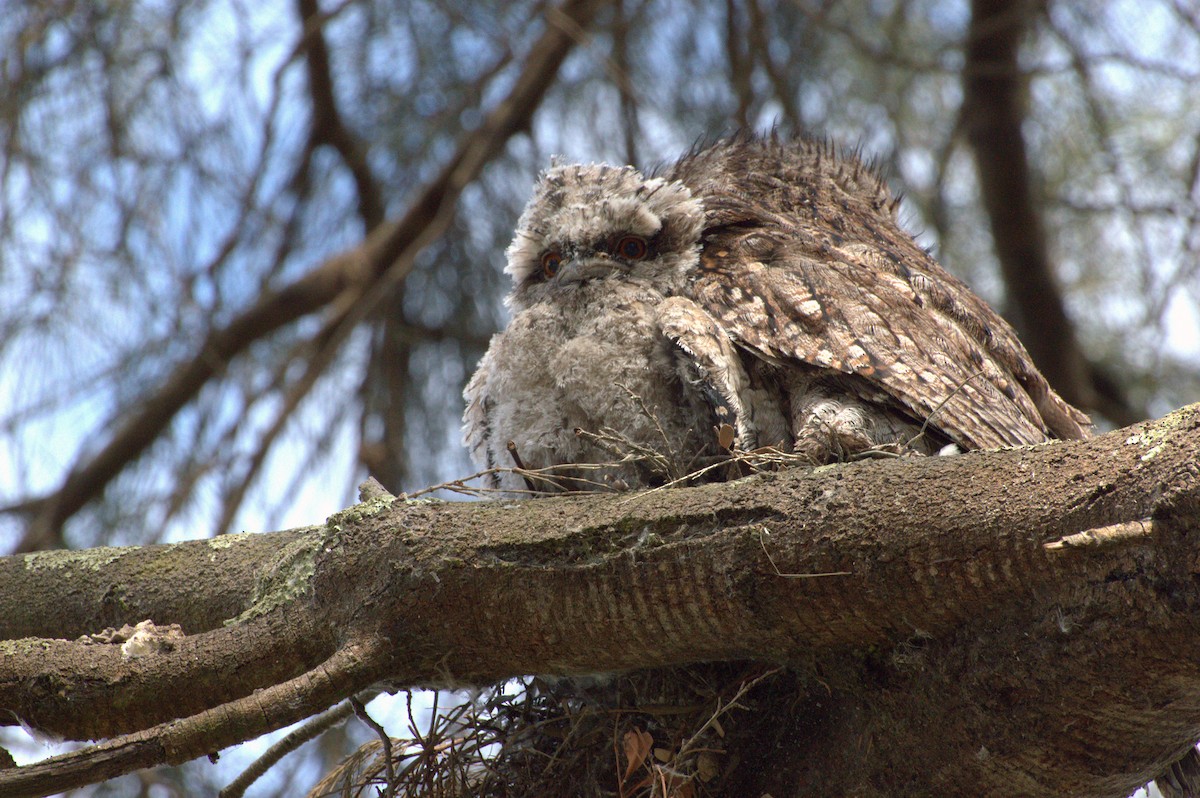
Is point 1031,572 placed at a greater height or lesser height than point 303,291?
lesser

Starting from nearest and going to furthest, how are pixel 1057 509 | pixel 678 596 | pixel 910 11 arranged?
1. pixel 1057 509
2. pixel 678 596
3. pixel 910 11

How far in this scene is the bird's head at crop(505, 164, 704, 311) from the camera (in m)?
2.85

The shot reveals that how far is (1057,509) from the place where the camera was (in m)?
1.61

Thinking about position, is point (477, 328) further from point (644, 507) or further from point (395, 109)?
point (644, 507)

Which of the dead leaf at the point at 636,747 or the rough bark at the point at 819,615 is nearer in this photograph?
the rough bark at the point at 819,615

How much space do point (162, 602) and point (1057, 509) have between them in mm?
1645

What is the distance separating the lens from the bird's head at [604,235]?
285 centimetres

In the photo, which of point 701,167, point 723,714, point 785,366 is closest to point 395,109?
point 701,167

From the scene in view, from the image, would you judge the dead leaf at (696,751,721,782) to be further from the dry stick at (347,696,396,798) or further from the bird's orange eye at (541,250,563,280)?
the bird's orange eye at (541,250,563,280)

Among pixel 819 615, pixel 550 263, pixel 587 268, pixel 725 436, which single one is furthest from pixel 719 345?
pixel 819 615

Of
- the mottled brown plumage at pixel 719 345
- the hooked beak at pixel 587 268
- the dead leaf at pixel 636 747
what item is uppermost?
the hooked beak at pixel 587 268

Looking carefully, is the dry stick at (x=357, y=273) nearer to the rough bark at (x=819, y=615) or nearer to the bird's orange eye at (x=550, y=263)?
the bird's orange eye at (x=550, y=263)

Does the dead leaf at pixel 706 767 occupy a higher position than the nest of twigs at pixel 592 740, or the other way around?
the nest of twigs at pixel 592 740

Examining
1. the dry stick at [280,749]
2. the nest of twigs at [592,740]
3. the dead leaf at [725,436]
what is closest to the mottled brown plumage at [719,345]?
the dead leaf at [725,436]
